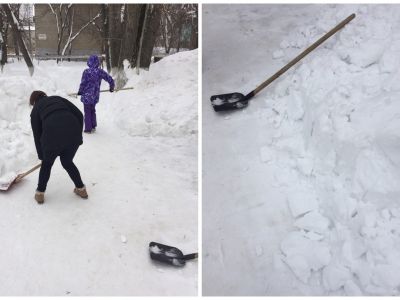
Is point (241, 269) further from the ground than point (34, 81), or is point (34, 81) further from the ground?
point (34, 81)

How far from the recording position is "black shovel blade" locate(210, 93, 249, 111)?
15.5ft

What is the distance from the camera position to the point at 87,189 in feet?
13.3

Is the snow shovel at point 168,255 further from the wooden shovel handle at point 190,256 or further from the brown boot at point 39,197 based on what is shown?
the brown boot at point 39,197

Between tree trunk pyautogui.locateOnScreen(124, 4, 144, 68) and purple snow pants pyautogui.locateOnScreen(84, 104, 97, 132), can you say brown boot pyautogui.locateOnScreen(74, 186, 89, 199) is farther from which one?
tree trunk pyautogui.locateOnScreen(124, 4, 144, 68)

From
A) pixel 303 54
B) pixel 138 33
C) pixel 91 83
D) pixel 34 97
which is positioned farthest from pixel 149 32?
pixel 34 97

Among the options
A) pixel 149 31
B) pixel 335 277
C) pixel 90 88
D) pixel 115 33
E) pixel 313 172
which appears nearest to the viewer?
pixel 335 277

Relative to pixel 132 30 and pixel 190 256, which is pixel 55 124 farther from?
pixel 132 30

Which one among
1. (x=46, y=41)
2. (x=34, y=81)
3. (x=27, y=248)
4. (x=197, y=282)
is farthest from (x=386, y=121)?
(x=46, y=41)

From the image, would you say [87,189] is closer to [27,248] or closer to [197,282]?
[27,248]

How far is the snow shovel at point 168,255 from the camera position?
3076 millimetres

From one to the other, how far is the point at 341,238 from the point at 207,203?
4.40 feet

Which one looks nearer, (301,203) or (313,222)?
(313,222)

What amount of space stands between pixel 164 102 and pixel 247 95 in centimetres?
223

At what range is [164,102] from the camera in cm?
660
